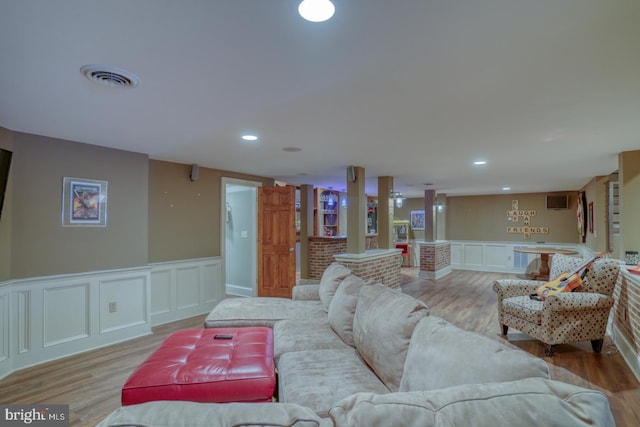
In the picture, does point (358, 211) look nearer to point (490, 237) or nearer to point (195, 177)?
point (195, 177)

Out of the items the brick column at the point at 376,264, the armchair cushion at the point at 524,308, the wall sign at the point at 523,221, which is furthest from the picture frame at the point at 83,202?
the wall sign at the point at 523,221

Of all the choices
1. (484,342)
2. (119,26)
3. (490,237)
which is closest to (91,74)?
(119,26)

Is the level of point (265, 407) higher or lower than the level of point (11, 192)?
lower

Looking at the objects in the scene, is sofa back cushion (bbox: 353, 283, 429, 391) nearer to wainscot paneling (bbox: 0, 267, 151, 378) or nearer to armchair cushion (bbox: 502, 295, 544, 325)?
armchair cushion (bbox: 502, 295, 544, 325)

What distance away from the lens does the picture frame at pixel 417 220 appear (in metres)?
10.2

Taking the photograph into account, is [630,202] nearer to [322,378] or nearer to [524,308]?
[524,308]

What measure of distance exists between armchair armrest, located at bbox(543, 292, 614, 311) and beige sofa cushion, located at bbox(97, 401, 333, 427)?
3426 millimetres

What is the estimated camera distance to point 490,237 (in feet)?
30.2

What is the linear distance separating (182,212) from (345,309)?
319 centimetres

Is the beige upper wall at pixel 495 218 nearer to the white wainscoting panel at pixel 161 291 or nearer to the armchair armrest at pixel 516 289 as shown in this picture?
the armchair armrest at pixel 516 289

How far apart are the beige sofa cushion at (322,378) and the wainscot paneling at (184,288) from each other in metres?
A: 2.94

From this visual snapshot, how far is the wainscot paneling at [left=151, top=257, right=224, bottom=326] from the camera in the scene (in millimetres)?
4293

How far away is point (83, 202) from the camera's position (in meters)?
3.43

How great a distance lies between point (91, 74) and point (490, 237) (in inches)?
387
